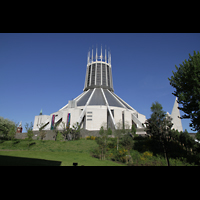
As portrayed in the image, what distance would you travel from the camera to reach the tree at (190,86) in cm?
881

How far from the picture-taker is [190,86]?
954 cm

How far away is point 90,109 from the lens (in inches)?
1252

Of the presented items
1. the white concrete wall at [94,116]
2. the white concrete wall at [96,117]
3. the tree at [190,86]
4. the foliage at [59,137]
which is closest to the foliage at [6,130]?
the foliage at [59,137]

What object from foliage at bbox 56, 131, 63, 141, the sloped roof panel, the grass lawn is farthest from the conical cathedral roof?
the grass lawn

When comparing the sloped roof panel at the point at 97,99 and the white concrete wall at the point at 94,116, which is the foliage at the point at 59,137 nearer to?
the white concrete wall at the point at 94,116

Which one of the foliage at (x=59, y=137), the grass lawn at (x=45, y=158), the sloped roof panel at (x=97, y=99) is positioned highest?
the sloped roof panel at (x=97, y=99)

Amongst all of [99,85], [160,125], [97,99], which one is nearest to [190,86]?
[160,125]

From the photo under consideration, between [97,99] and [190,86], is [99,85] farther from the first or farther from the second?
[190,86]
